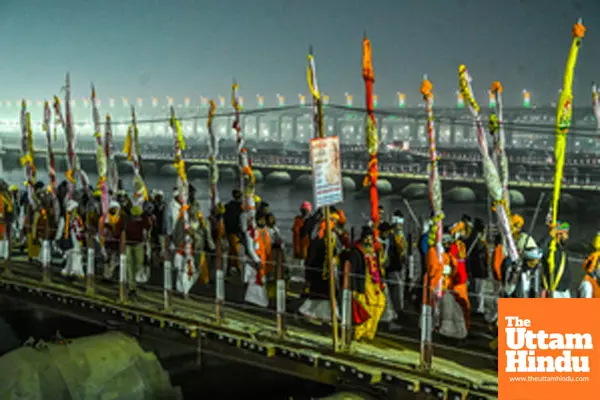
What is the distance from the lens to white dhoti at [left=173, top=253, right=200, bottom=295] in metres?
12.1

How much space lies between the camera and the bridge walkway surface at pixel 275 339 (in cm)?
848

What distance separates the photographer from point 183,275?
1212cm

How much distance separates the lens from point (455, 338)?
966 centimetres

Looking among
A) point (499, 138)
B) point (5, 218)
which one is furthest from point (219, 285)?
point (5, 218)

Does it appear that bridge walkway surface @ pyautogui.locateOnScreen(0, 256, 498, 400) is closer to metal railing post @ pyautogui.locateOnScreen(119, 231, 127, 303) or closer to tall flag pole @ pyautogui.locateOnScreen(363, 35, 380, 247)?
metal railing post @ pyautogui.locateOnScreen(119, 231, 127, 303)

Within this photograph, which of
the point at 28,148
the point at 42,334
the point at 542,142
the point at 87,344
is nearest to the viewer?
the point at 87,344

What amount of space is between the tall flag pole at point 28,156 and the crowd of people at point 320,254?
0.31 ft

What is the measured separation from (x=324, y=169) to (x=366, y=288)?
5.90 feet

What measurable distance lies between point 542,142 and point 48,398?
133714mm

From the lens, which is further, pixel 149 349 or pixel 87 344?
pixel 149 349

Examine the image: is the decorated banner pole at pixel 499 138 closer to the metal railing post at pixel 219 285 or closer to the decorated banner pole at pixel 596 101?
the decorated banner pole at pixel 596 101

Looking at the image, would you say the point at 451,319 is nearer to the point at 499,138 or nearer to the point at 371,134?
the point at 371,134

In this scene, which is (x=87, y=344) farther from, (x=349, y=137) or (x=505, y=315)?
(x=349, y=137)

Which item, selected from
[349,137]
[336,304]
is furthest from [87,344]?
[349,137]
